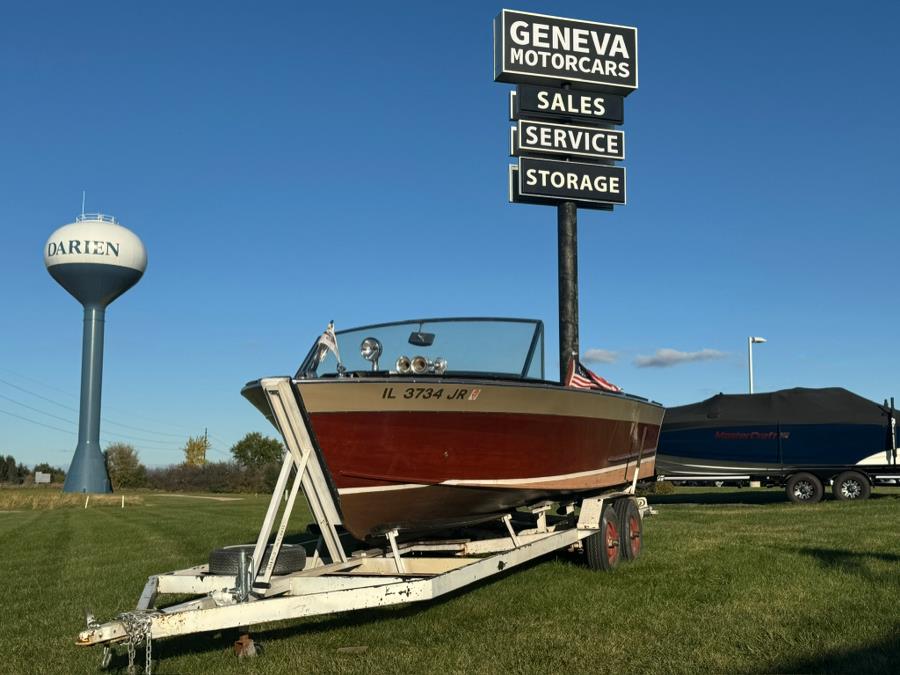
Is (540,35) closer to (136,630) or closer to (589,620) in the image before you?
(589,620)

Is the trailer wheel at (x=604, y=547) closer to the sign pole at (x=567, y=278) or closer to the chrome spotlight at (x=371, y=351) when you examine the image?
the chrome spotlight at (x=371, y=351)

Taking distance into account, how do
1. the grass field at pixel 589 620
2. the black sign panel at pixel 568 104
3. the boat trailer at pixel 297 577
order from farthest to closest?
the black sign panel at pixel 568 104 < the grass field at pixel 589 620 < the boat trailer at pixel 297 577

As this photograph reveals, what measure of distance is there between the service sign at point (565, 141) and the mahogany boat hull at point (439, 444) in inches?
547

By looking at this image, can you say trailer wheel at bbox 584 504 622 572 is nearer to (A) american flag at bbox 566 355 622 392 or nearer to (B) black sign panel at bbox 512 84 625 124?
(A) american flag at bbox 566 355 622 392

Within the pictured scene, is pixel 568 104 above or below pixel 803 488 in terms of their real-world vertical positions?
above

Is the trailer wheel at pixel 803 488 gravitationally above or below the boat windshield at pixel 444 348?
below

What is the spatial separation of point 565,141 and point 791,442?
356 inches

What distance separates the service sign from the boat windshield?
1388cm

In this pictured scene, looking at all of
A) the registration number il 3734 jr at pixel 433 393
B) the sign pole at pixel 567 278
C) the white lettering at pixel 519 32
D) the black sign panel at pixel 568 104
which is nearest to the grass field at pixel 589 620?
the registration number il 3734 jr at pixel 433 393

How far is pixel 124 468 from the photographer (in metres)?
78.8

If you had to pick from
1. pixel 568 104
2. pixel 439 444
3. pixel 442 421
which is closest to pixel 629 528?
pixel 439 444

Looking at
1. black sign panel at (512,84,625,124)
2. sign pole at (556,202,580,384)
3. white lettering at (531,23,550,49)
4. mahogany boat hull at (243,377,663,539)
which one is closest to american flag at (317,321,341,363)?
mahogany boat hull at (243,377,663,539)

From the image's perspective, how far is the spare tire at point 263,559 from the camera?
597 centimetres

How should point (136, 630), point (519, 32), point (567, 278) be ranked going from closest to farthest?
point (136, 630) → point (567, 278) → point (519, 32)
